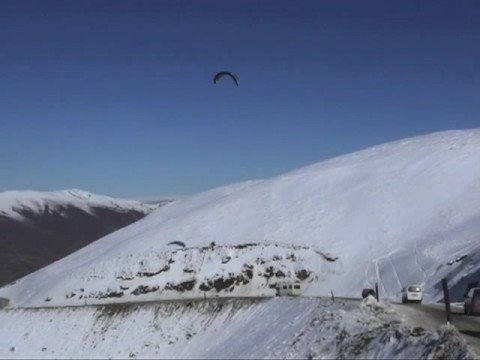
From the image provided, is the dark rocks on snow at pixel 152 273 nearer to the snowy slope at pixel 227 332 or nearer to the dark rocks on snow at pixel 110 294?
the dark rocks on snow at pixel 110 294

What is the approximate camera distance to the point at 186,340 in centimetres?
3662

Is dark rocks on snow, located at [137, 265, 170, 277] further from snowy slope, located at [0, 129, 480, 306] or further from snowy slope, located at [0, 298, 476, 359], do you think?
snowy slope, located at [0, 298, 476, 359]

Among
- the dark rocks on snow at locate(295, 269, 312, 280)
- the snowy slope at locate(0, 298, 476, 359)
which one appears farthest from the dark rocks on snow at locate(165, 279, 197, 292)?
the dark rocks on snow at locate(295, 269, 312, 280)

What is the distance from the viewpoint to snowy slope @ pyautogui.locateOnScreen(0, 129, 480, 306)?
4847 centimetres

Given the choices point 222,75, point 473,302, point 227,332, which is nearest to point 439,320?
point 473,302

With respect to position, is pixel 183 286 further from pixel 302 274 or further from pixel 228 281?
pixel 302 274

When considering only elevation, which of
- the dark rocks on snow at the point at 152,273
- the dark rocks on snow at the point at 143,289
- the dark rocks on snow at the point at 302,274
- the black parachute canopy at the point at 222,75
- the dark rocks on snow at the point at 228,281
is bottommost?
the dark rocks on snow at the point at 302,274

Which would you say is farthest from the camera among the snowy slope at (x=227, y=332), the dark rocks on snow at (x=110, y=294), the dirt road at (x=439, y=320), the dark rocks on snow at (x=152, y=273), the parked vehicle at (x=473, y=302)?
the dark rocks on snow at (x=152, y=273)

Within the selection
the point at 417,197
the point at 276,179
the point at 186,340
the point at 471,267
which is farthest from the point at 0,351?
the point at 276,179

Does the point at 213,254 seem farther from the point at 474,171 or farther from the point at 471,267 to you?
the point at 474,171

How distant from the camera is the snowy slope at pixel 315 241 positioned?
48.5 m

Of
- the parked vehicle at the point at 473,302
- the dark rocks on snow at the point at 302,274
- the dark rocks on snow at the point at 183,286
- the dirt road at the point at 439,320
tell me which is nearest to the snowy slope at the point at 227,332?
the dirt road at the point at 439,320

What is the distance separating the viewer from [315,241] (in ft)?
186

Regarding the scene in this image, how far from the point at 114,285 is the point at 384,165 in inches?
1492
